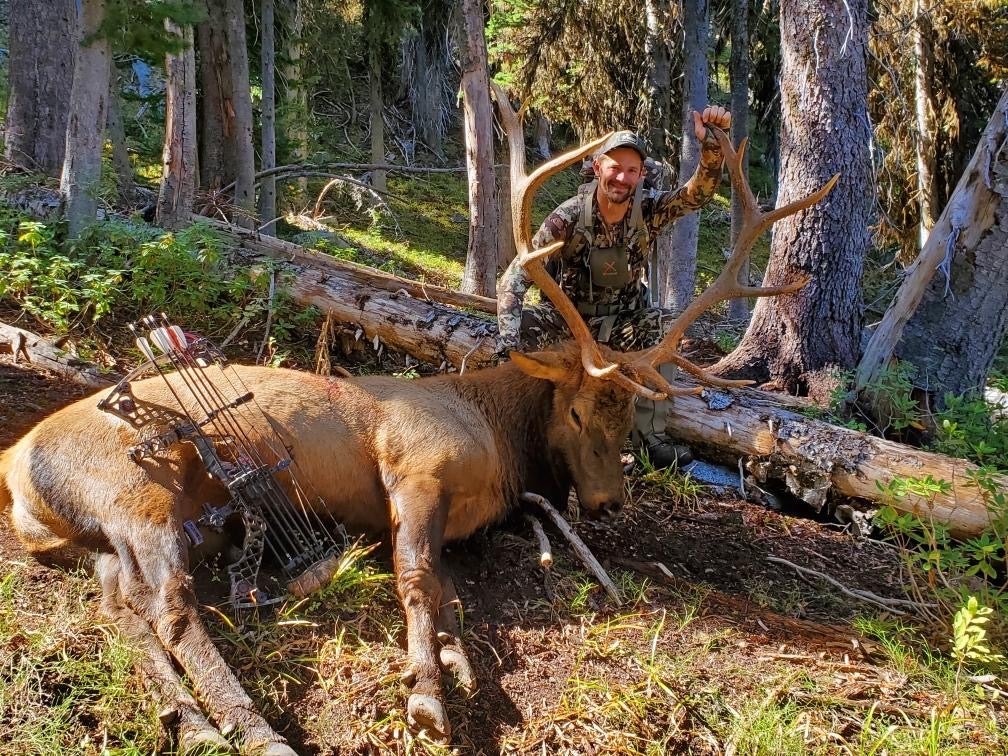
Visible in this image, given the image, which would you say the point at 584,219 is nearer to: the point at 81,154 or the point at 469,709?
the point at 469,709

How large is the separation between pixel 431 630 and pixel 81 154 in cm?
583

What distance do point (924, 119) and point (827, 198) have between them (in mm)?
8258

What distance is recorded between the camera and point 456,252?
17547mm

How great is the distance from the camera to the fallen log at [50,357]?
575 cm

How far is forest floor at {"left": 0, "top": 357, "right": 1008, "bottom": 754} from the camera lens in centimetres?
312

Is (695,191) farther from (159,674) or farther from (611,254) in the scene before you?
(159,674)

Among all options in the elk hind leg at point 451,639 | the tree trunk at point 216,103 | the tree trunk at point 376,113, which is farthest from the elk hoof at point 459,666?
the tree trunk at point 376,113

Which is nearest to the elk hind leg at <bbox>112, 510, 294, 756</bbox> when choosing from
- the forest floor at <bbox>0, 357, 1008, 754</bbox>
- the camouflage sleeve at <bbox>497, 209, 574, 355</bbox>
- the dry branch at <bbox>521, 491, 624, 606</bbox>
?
the forest floor at <bbox>0, 357, 1008, 754</bbox>

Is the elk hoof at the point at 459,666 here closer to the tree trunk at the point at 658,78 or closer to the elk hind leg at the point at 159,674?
the elk hind leg at the point at 159,674

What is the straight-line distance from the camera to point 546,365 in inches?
195

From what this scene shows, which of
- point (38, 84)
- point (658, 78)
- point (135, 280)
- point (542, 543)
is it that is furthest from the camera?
point (658, 78)

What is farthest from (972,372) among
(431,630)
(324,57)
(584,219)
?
(324,57)

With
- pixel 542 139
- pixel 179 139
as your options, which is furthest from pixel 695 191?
pixel 542 139

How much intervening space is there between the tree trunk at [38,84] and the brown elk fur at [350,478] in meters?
7.07
